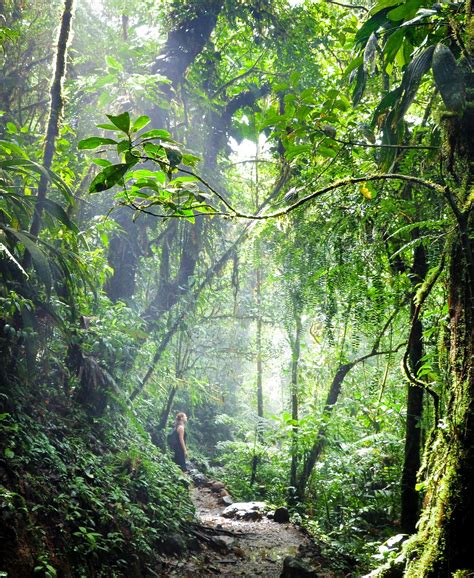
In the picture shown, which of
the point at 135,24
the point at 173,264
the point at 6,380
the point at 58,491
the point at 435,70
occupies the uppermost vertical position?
the point at 135,24

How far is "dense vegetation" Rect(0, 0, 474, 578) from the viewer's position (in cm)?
182

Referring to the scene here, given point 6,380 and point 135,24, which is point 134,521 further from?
point 135,24

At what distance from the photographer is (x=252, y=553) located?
18.0 ft

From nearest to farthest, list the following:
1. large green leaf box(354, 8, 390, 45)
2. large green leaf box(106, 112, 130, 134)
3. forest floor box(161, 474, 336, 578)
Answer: large green leaf box(106, 112, 130, 134), large green leaf box(354, 8, 390, 45), forest floor box(161, 474, 336, 578)

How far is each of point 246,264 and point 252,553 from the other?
6.41 metres

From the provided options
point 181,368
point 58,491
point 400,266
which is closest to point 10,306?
point 58,491

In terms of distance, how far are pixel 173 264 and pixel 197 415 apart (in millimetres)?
9492

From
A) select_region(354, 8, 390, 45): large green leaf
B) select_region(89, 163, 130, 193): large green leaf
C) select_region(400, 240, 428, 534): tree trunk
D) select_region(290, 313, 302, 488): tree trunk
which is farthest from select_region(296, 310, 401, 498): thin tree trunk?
select_region(89, 163, 130, 193): large green leaf

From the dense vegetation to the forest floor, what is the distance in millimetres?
352

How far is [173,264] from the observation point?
957 cm

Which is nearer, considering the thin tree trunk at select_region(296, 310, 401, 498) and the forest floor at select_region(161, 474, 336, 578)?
the forest floor at select_region(161, 474, 336, 578)

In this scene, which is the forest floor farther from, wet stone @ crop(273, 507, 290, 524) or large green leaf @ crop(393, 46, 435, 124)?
large green leaf @ crop(393, 46, 435, 124)

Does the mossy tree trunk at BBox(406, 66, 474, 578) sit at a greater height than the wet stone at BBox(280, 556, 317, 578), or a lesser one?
greater

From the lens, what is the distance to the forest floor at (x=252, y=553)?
453cm
